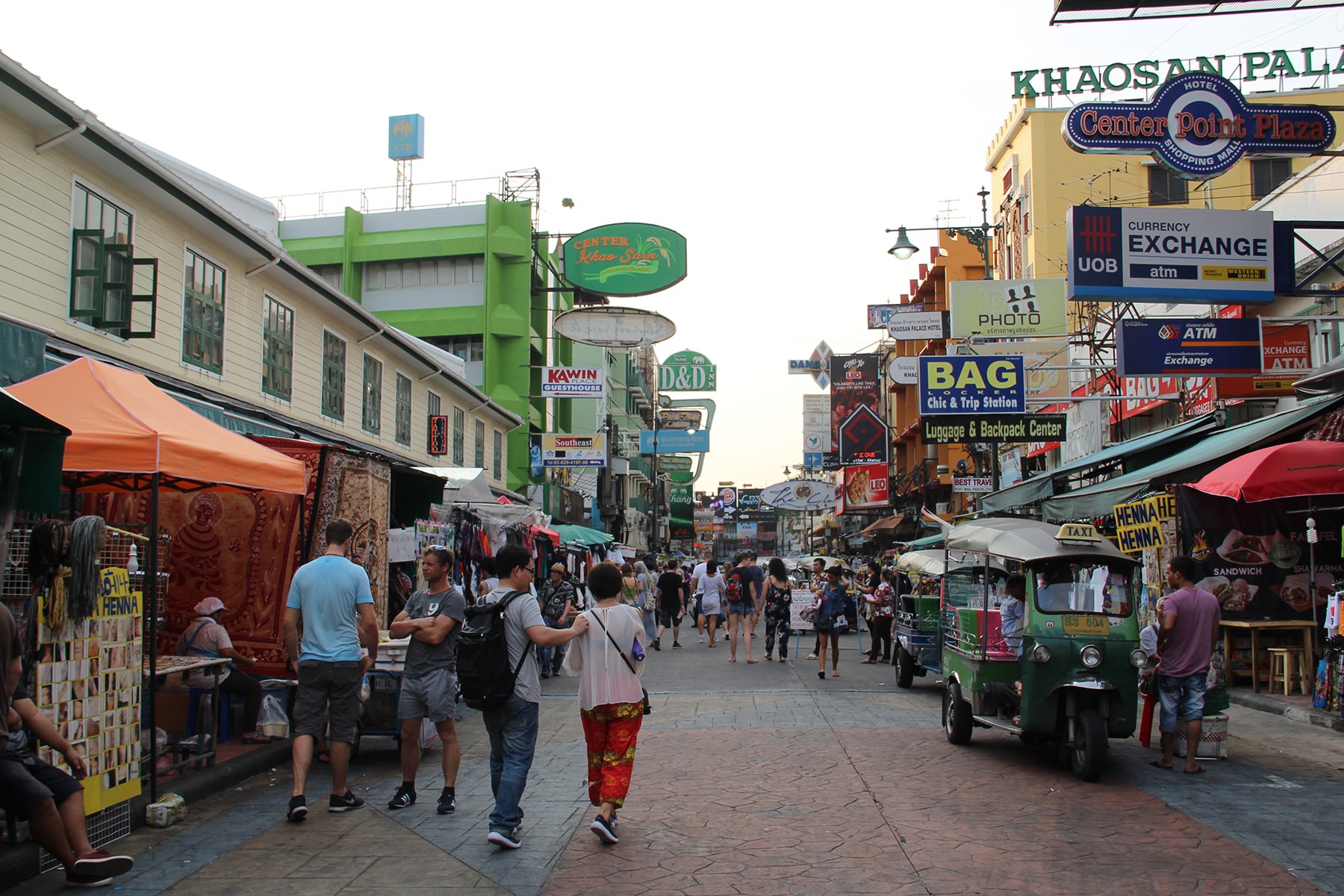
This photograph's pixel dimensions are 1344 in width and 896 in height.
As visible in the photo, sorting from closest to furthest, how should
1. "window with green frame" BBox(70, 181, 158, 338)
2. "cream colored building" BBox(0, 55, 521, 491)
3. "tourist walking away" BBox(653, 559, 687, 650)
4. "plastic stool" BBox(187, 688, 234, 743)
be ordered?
"plastic stool" BBox(187, 688, 234, 743) < "cream colored building" BBox(0, 55, 521, 491) < "window with green frame" BBox(70, 181, 158, 338) < "tourist walking away" BBox(653, 559, 687, 650)

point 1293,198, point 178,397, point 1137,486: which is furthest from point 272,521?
point 1293,198

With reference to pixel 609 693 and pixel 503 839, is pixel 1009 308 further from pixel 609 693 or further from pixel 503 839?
pixel 503 839

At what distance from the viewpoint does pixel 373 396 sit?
23.0 m

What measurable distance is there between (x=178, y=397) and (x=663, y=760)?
7.05m

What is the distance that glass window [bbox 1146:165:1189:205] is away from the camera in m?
29.3

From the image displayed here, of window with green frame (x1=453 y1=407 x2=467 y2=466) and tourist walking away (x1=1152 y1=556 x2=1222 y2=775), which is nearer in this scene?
tourist walking away (x1=1152 y1=556 x2=1222 y2=775)

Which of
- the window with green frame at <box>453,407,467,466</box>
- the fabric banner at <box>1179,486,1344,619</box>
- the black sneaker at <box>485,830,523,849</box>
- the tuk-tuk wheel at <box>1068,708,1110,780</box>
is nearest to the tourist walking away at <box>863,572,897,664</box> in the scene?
the fabric banner at <box>1179,486,1344,619</box>

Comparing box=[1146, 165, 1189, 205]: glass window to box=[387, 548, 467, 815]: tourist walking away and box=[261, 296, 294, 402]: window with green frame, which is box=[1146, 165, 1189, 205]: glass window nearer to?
box=[261, 296, 294, 402]: window with green frame

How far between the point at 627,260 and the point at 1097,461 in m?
11.1

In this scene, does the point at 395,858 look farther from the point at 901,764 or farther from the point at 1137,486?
the point at 1137,486

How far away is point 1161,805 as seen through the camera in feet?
25.2

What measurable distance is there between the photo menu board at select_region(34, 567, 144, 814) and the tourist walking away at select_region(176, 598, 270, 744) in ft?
8.01

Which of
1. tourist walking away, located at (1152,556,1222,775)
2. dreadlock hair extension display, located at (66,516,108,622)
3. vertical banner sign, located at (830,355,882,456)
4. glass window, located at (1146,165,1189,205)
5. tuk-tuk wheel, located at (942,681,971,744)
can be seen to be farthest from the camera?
vertical banner sign, located at (830,355,882,456)

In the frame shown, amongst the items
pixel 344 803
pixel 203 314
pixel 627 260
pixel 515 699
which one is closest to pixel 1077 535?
pixel 515 699
